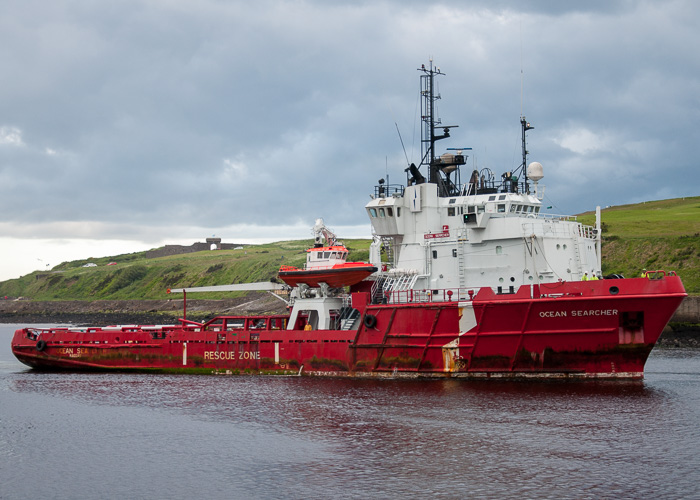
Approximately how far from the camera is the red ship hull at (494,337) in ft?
83.4

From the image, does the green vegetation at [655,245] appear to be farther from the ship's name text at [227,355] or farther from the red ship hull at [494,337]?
the ship's name text at [227,355]

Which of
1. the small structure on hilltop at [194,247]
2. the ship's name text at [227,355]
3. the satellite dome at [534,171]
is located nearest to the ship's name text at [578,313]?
the satellite dome at [534,171]

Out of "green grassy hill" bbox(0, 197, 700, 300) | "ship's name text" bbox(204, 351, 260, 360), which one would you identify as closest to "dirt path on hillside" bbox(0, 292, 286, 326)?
"green grassy hill" bbox(0, 197, 700, 300)

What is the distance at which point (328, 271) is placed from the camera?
1207 inches

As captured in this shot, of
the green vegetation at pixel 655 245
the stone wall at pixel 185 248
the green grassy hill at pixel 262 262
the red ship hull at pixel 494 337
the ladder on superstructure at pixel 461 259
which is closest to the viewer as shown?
the red ship hull at pixel 494 337

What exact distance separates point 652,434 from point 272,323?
1827 cm

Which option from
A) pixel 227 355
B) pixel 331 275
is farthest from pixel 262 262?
pixel 331 275

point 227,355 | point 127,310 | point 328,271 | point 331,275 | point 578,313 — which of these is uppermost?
point 328,271

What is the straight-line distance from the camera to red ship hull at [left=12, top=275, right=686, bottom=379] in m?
25.4

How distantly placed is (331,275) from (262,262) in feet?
223

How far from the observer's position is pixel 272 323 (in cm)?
3372

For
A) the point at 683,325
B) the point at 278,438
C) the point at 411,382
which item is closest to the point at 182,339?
the point at 411,382

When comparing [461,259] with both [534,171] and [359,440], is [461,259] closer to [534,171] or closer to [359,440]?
[534,171]

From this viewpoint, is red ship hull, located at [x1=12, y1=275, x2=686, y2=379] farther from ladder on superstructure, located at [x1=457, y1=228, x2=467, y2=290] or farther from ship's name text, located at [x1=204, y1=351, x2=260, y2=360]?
ladder on superstructure, located at [x1=457, y1=228, x2=467, y2=290]
